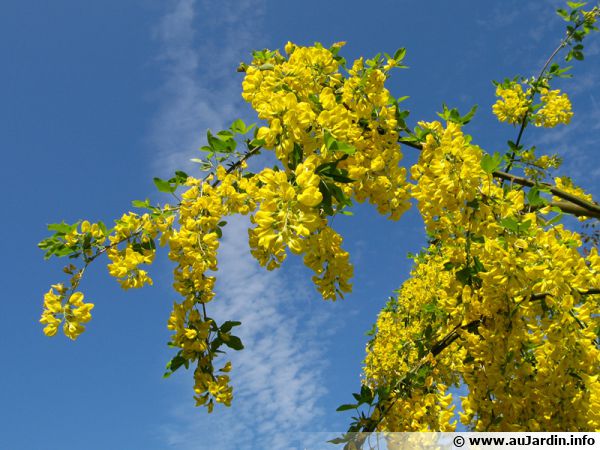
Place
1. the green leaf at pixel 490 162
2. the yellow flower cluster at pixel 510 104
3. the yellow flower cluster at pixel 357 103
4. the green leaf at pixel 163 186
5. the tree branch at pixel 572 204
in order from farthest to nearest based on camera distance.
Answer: the yellow flower cluster at pixel 510 104, the tree branch at pixel 572 204, the green leaf at pixel 163 186, the yellow flower cluster at pixel 357 103, the green leaf at pixel 490 162

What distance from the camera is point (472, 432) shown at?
3.68 m

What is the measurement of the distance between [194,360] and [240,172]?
1.26m

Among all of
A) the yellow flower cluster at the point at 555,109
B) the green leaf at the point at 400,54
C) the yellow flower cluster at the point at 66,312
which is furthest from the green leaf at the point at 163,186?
the yellow flower cluster at the point at 555,109

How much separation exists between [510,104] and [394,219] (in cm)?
311

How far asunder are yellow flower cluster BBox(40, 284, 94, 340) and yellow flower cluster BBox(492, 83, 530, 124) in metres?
4.61

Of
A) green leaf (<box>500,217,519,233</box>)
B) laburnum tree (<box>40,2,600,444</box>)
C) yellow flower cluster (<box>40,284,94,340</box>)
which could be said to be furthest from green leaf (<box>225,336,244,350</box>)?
green leaf (<box>500,217,519,233</box>)

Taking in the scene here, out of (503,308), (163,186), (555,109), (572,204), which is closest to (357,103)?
(163,186)

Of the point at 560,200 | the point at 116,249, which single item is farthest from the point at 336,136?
the point at 560,200

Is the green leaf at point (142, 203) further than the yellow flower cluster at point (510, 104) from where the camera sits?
No

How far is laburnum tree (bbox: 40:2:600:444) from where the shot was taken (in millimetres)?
2748

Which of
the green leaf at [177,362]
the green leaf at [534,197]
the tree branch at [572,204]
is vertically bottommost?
the green leaf at [177,362]

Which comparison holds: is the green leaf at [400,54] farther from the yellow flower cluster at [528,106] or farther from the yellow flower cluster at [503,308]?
the yellow flower cluster at [528,106]

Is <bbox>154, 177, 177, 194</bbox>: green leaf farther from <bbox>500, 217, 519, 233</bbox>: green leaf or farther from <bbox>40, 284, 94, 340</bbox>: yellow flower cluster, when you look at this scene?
<bbox>500, 217, 519, 233</bbox>: green leaf

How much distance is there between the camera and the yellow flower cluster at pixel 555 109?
6198 mm
